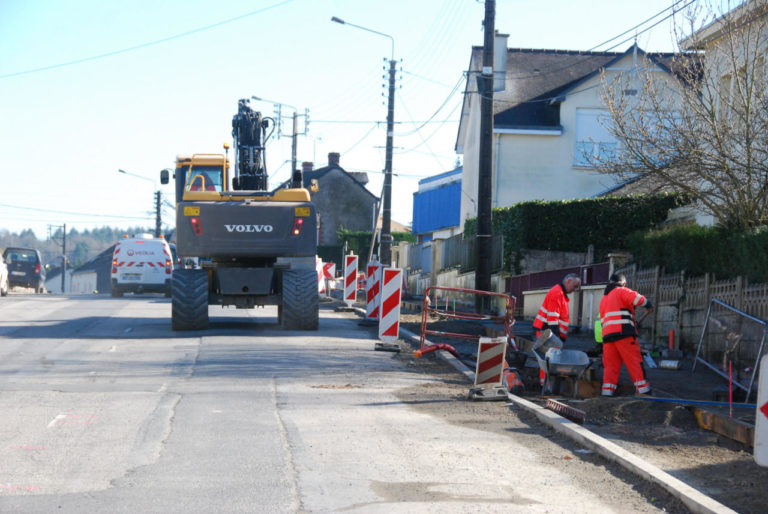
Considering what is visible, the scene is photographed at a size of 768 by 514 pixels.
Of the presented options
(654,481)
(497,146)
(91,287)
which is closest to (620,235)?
(497,146)

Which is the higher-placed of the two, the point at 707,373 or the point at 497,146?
the point at 497,146

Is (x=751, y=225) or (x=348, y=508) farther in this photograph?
(x=751, y=225)

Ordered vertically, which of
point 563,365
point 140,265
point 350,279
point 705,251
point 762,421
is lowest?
point 563,365

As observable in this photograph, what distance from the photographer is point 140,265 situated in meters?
30.2

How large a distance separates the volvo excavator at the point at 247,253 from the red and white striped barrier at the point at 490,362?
6.69 metres

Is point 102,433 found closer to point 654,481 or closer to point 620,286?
point 654,481

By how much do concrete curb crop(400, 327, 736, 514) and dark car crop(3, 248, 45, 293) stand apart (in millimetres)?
34827

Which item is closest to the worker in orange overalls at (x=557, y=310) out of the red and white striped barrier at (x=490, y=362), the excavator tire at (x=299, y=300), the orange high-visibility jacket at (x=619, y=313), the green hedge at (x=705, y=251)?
the orange high-visibility jacket at (x=619, y=313)

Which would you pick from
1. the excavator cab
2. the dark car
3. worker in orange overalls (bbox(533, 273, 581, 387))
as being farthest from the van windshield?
the dark car

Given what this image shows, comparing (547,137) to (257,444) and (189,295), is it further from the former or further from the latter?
(257,444)

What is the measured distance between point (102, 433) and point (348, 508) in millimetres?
2939

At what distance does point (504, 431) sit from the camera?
7.94 m

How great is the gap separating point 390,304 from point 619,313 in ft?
16.0

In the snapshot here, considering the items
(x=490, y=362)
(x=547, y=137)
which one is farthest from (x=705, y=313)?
(x=547, y=137)
